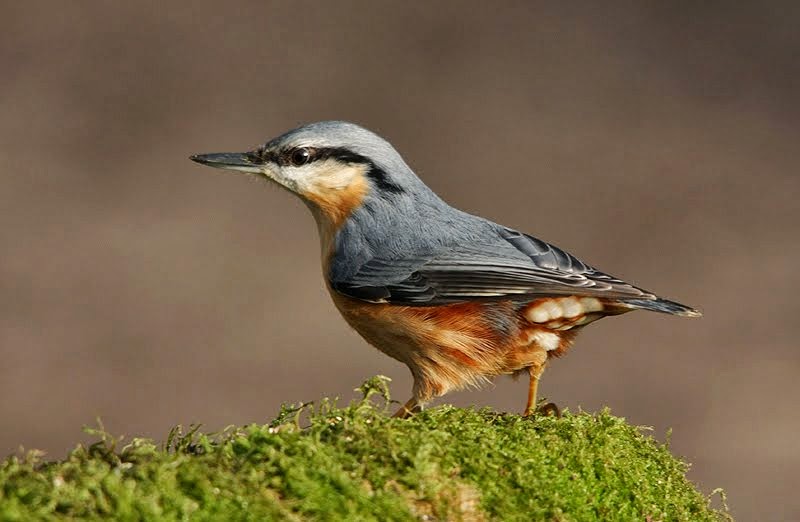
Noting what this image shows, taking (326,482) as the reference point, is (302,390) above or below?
above

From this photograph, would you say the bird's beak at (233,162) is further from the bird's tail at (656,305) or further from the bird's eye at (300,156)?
the bird's tail at (656,305)

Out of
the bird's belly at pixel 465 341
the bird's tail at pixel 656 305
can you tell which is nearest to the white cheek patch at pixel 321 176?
the bird's belly at pixel 465 341

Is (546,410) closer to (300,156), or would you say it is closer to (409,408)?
(409,408)

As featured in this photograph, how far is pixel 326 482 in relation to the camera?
218 cm

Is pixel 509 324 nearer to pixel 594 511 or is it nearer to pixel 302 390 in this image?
pixel 594 511

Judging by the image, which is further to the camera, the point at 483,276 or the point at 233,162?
the point at 233,162

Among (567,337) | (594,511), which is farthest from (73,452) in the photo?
(567,337)

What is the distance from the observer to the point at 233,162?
4715 mm

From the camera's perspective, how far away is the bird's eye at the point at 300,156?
4.56m

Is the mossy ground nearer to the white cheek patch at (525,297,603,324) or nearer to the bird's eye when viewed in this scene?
the white cheek patch at (525,297,603,324)

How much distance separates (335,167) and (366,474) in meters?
2.45

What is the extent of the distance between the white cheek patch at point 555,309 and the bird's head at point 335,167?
0.86 meters

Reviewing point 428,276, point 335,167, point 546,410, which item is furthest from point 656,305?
point 335,167

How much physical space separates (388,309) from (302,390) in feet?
15.8
